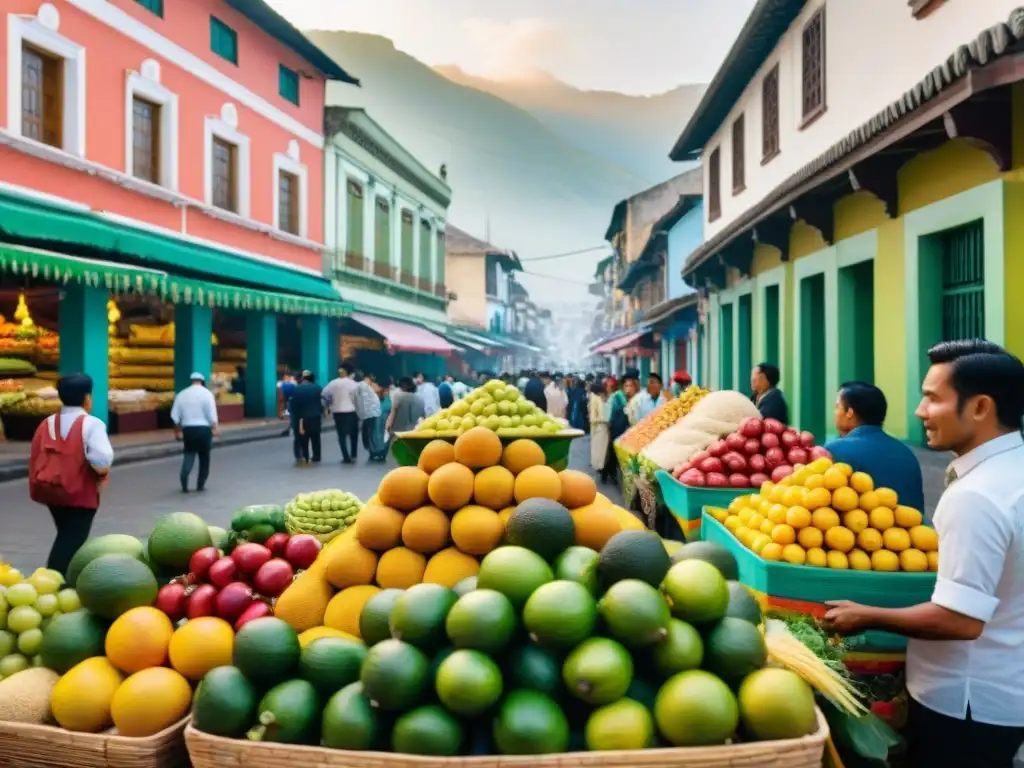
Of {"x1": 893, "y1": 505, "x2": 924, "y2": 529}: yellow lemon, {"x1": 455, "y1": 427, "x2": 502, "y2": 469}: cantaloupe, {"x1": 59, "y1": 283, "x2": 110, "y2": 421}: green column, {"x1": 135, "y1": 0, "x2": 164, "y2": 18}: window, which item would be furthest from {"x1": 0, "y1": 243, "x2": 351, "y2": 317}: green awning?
{"x1": 893, "y1": 505, "x2": 924, "y2": 529}: yellow lemon

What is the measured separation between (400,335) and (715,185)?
12541mm

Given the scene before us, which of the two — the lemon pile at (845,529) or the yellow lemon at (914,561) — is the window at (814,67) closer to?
the lemon pile at (845,529)

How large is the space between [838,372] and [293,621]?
9211mm

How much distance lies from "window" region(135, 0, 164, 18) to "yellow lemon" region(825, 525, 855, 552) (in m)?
17.3

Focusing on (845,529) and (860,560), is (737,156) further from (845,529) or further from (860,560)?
(860,560)

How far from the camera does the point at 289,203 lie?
2452cm

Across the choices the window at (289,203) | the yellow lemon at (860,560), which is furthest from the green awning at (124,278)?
the yellow lemon at (860,560)

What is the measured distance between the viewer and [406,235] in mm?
36469

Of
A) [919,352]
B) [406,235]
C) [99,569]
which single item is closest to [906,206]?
[919,352]

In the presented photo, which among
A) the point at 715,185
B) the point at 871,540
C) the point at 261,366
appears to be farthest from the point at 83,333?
the point at 871,540

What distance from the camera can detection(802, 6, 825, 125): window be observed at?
11.4 m

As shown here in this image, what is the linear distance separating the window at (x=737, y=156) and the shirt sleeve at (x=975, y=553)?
1501 centimetres

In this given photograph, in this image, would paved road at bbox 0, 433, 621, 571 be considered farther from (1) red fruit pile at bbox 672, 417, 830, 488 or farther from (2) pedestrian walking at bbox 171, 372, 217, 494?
(1) red fruit pile at bbox 672, 417, 830, 488

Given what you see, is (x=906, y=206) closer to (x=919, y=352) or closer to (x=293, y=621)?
(x=919, y=352)
